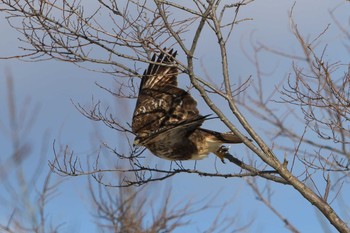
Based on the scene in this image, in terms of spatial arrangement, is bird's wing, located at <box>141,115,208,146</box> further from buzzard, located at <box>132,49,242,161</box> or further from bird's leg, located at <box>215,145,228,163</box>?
bird's leg, located at <box>215,145,228,163</box>

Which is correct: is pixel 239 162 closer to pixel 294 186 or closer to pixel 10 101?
pixel 294 186

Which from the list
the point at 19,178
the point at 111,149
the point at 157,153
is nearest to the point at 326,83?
the point at 157,153

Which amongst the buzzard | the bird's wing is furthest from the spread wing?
the bird's wing

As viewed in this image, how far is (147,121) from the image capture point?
20.6 ft

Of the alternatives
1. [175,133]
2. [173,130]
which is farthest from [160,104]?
[173,130]

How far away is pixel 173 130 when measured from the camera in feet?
18.6

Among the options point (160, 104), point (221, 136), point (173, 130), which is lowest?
point (173, 130)

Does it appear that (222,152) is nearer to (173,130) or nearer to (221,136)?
(221,136)

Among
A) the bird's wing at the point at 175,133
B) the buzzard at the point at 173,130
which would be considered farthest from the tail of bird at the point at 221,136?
the bird's wing at the point at 175,133

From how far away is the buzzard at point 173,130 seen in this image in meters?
5.91

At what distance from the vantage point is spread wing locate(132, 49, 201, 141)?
619cm

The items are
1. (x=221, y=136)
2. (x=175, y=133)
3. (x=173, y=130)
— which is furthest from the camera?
(x=221, y=136)

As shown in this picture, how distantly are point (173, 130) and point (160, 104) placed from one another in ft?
2.70

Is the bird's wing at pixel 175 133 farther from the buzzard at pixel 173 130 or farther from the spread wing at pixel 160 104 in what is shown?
the spread wing at pixel 160 104
